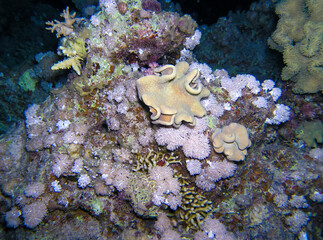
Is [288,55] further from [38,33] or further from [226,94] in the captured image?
[38,33]

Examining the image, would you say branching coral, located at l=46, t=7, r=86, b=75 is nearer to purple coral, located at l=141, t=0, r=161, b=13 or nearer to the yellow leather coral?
purple coral, located at l=141, t=0, r=161, b=13

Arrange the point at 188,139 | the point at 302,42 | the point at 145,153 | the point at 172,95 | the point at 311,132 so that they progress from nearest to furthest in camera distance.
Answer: the point at 172,95, the point at 188,139, the point at 145,153, the point at 302,42, the point at 311,132

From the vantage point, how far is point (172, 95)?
295cm

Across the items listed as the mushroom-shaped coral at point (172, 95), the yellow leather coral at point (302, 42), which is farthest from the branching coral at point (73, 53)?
the yellow leather coral at point (302, 42)

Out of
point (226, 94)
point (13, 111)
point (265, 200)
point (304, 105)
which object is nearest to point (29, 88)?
point (13, 111)

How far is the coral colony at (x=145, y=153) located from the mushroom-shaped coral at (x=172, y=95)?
0.06 ft

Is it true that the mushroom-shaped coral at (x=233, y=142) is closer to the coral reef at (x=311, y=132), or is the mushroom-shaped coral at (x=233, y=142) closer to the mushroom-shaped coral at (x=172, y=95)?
the mushroom-shaped coral at (x=172, y=95)

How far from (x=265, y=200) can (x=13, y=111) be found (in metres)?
8.56

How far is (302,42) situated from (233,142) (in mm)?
3671

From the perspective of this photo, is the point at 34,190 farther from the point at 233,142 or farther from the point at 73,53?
the point at 233,142

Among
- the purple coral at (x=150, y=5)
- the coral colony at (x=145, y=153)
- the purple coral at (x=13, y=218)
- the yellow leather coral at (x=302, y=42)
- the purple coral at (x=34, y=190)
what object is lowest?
the purple coral at (x=13, y=218)

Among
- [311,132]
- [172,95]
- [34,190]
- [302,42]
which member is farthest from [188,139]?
[302,42]

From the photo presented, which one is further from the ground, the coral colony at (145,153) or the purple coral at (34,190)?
the coral colony at (145,153)

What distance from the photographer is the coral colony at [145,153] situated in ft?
10.6
